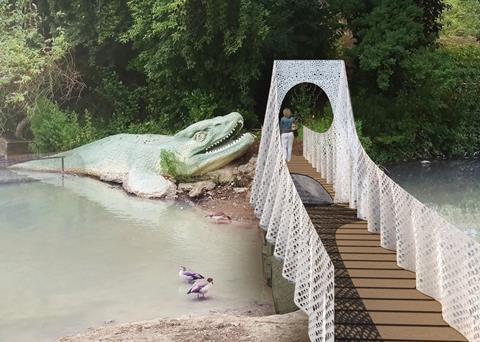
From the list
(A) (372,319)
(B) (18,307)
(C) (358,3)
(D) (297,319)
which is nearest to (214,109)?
(C) (358,3)

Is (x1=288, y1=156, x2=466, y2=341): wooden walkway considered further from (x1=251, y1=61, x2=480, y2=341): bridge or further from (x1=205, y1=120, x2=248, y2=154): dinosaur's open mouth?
(x1=205, y1=120, x2=248, y2=154): dinosaur's open mouth

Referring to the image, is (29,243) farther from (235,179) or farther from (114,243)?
(235,179)

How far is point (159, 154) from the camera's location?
898 centimetres

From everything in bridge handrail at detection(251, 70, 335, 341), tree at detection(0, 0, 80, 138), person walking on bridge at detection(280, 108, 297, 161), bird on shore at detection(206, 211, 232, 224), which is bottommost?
bird on shore at detection(206, 211, 232, 224)

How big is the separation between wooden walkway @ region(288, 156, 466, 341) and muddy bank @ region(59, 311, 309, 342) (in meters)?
0.40

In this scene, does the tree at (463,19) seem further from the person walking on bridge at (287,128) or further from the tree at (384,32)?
the person walking on bridge at (287,128)

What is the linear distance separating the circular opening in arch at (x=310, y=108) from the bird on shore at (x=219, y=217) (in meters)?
2.38

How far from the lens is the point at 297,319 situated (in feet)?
12.5

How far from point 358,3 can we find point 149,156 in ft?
14.7

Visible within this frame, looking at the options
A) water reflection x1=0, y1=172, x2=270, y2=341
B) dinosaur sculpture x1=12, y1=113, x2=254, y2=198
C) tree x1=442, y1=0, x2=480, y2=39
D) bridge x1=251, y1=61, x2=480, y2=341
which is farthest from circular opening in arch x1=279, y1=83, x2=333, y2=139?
tree x1=442, y1=0, x2=480, y2=39

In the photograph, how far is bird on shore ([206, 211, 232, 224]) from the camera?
717 centimetres

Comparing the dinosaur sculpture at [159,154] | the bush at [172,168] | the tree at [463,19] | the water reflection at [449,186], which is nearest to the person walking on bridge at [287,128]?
the dinosaur sculpture at [159,154]

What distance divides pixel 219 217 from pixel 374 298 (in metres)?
4.03

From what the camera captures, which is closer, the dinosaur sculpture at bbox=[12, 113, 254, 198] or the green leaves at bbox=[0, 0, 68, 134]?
the dinosaur sculpture at bbox=[12, 113, 254, 198]
